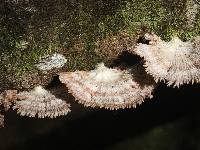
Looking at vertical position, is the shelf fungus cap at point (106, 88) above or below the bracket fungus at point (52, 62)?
below

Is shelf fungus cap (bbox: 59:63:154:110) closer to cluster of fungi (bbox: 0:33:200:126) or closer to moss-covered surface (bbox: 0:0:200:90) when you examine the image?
cluster of fungi (bbox: 0:33:200:126)

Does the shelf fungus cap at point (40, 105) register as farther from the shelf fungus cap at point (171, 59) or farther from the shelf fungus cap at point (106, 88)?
the shelf fungus cap at point (171, 59)

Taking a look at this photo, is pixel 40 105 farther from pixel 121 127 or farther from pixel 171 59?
pixel 121 127

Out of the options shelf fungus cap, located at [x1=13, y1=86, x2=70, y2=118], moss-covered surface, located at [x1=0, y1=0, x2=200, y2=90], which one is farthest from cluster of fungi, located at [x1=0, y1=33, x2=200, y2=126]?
moss-covered surface, located at [x1=0, y1=0, x2=200, y2=90]

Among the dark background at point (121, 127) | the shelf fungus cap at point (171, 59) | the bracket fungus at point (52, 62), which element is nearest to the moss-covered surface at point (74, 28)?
the bracket fungus at point (52, 62)

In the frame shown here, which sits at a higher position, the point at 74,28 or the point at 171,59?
the point at 74,28

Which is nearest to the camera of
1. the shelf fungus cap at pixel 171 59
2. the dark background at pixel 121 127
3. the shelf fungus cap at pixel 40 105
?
the shelf fungus cap at pixel 171 59

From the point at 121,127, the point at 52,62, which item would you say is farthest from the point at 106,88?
the point at 121,127
